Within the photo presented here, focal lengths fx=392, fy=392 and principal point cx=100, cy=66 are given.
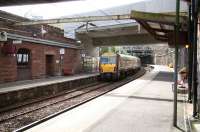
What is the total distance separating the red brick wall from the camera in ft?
90.9

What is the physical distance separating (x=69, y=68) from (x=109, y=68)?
26.4 ft

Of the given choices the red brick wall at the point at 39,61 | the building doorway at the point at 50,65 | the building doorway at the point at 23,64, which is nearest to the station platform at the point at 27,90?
the red brick wall at the point at 39,61

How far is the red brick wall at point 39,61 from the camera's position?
27.7 metres

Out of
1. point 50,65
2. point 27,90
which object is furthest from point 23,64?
point 27,90

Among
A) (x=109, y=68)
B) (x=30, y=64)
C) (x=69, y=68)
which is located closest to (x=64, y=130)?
(x=30, y=64)

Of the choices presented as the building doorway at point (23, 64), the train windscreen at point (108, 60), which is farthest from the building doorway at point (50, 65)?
the building doorway at point (23, 64)

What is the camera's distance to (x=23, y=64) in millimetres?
31250

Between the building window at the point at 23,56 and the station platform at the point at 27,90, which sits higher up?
→ the building window at the point at 23,56

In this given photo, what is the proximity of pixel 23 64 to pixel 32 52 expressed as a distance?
161 centimetres

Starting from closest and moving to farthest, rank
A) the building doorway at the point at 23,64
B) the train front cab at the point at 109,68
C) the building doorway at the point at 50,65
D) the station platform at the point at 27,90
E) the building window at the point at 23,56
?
the station platform at the point at 27,90 < the building doorway at the point at 23,64 < the building window at the point at 23,56 < the train front cab at the point at 109,68 < the building doorway at the point at 50,65

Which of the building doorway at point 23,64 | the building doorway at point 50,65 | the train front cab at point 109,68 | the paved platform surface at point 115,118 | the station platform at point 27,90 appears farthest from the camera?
the building doorway at point 50,65

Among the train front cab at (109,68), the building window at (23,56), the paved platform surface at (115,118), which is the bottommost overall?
the paved platform surface at (115,118)

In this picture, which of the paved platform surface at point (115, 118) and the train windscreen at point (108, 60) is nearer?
the paved platform surface at point (115, 118)

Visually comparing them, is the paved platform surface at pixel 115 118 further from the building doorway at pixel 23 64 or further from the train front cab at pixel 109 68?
the train front cab at pixel 109 68
